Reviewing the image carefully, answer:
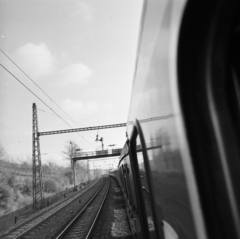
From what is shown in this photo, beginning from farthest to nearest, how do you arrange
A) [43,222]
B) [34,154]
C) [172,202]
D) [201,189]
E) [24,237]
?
1. [34,154]
2. [43,222]
3. [24,237]
4. [172,202]
5. [201,189]

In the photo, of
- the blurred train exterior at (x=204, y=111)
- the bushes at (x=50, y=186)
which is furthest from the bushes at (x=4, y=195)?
the blurred train exterior at (x=204, y=111)

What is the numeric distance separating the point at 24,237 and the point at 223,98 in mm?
10136

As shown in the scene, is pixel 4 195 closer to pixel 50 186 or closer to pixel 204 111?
pixel 50 186

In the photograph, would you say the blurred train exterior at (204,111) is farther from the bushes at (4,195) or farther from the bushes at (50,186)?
the bushes at (50,186)

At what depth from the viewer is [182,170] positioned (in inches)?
37.8

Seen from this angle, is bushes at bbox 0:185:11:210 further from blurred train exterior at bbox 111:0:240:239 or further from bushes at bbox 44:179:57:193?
blurred train exterior at bbox 111:0:240:239

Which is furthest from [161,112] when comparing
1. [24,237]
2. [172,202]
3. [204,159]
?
[24,237]

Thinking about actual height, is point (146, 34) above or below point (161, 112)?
above

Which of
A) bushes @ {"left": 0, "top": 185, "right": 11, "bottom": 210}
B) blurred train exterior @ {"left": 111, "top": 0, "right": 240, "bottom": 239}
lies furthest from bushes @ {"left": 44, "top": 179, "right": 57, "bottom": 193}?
blurred train exterior @ {"left": 111, "top": 0, "right": 240, "bottom": 239}

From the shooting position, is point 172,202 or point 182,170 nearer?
point 182,170

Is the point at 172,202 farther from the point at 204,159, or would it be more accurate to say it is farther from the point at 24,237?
the point at 24,237

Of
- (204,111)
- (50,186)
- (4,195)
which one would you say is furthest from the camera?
(50,186)

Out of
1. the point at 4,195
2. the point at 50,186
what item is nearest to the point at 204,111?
the point at 4,195

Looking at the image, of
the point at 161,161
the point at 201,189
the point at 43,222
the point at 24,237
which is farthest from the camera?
the point at 43,222
